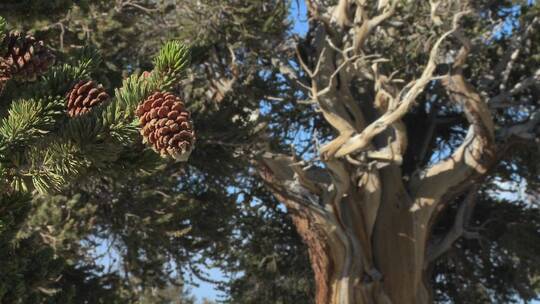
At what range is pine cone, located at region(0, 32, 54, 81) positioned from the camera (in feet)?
10.6

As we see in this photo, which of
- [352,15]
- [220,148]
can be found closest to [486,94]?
[352,15]

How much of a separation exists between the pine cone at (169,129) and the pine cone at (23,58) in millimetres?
835

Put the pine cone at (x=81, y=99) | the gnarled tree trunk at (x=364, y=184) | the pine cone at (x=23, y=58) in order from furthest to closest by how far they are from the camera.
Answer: the gnarled tree trunk at (x=364, y=184)
the pine cone at (x=23, y=58)
the pine cone at (x=81, y=99)

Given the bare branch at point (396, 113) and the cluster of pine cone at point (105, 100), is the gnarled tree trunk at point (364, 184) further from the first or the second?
the cluster of pine cone at point (105, 100)

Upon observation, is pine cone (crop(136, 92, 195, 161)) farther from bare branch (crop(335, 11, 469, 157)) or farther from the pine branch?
bare branch (crop(335, 11, 469, 157))

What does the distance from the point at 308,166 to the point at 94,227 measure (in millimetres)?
3836

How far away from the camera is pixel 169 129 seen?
2537mm

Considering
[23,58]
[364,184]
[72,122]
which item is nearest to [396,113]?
[364,184]

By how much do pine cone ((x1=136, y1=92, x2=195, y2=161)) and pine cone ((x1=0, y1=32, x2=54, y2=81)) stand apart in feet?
2.74

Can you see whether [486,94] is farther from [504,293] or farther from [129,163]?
[129,163]

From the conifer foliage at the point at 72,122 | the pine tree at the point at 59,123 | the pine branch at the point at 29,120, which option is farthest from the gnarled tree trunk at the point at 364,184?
the pine branch at the point at 29,120

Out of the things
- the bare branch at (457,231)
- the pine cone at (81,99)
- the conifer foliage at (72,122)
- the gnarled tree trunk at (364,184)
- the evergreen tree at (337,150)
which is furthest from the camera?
the bare branch at (457,231)

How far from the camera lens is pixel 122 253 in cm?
1259

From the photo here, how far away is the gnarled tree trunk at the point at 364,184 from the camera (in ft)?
44.7
